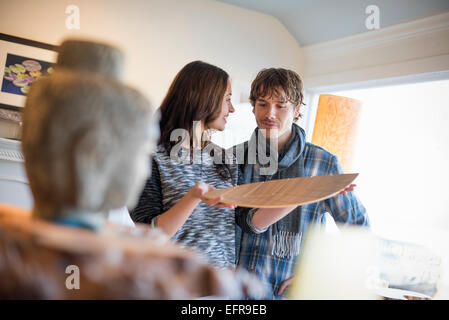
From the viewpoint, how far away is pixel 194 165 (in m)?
1.41

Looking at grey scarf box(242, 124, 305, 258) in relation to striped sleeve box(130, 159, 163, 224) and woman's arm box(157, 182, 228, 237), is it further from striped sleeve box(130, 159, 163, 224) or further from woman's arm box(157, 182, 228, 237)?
woman's arm box(157, 182, 228, 237)

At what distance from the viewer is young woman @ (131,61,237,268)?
4.37 ft

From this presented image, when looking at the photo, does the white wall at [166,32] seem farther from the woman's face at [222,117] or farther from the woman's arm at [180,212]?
the woman's arm at [180,212]

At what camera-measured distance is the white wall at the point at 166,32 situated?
3047mm

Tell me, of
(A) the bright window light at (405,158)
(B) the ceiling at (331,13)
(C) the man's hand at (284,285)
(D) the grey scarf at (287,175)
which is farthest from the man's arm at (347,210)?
(B) the ceiling at (331,13)

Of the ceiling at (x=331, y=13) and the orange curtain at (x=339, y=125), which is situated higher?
the ceiling at (x=331, y=13)

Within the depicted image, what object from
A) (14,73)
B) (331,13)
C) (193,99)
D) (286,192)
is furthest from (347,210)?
(14,73)

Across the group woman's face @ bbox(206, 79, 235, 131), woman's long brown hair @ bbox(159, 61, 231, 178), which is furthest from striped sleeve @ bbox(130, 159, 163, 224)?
woman's face @ bbox(206, 79, 235, 131)

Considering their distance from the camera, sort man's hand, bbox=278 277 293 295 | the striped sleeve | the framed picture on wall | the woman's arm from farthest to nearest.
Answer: the framed picture on wall
man's hand, bbox=278 277 293 295
the striped sleeve
the woman's arm

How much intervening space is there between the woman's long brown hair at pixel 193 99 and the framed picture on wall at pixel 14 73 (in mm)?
1876

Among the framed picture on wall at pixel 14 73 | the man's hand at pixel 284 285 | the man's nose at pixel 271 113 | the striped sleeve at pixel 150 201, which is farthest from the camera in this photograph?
the framed picture on wall at pixel 14 73

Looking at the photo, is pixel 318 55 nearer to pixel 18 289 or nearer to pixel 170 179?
pixel 170 179
